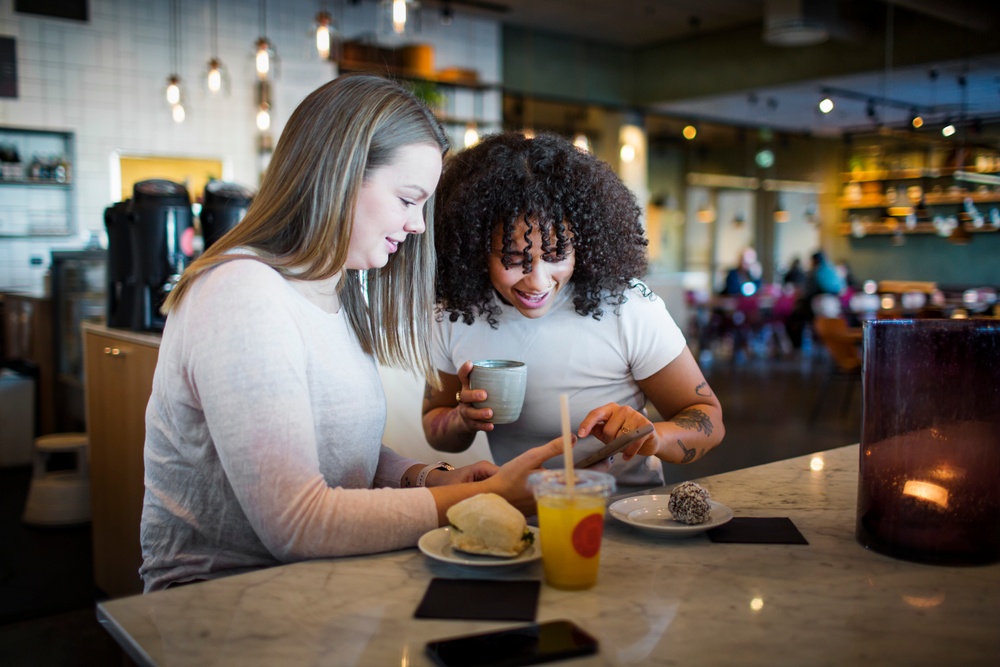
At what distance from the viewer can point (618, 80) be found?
11773 mm

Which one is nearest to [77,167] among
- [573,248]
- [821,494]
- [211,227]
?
[211,227]

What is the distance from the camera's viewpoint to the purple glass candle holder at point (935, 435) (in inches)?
43.2

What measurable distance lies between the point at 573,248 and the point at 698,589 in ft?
2.92

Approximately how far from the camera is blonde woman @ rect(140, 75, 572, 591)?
115 centimetres

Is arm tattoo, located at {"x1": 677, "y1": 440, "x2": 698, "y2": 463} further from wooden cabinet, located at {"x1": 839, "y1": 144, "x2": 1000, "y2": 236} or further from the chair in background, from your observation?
wooden cabinet, located at {"x1": 839, "y1": 144, "x2": 1000, "y2": 236}

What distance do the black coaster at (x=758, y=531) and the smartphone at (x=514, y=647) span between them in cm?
42

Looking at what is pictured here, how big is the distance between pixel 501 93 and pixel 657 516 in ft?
32.1

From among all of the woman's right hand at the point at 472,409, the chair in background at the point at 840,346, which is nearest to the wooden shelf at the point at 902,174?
the chair in background at the point at 840,346

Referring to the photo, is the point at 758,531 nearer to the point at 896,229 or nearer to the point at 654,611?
the point at 654,611

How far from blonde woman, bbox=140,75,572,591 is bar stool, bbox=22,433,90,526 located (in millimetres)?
3204

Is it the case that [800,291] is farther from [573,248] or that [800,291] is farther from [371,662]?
[371,662]

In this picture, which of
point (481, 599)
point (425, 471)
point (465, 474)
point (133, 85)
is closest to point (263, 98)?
point (133, 85)

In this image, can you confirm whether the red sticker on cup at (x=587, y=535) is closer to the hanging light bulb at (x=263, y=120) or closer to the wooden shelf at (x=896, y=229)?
the hanging light bulb at (x=263, y=120)

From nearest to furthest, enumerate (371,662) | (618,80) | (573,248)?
(371,662)
(573,248)
(618,80)
